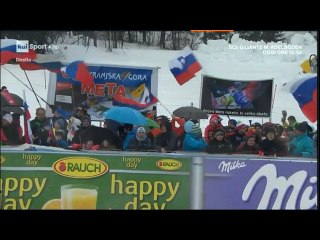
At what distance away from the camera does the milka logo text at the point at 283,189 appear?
9.25 metres

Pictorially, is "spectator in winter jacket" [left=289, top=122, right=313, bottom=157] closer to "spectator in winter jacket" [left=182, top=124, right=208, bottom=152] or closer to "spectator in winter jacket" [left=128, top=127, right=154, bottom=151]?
"spectator in winter jacket" [left=182, top=124, right=208, bottom=152]

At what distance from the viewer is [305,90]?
923 centimetres

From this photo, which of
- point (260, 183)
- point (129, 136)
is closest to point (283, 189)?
point (260, 183)

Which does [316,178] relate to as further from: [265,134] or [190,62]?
[190,62]

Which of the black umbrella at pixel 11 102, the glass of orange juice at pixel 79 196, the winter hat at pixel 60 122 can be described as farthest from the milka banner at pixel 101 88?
the glass of orange juice at pixel 79 196

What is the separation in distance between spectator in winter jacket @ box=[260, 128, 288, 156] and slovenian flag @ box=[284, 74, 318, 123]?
457mm

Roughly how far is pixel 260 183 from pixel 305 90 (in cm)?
126

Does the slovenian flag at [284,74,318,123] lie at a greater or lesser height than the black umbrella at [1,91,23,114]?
greater

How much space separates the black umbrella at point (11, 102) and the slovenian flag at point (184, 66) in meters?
1.90

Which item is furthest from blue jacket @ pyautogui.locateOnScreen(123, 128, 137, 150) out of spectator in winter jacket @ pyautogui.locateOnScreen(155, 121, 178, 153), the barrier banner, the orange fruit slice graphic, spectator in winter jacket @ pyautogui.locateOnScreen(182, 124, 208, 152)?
the orange fruit slice graphic

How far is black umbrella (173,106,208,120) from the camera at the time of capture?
9211 mm

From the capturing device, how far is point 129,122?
9211 mm

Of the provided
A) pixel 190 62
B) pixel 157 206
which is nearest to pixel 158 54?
pixel 190 62

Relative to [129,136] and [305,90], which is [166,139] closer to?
[129,136]
